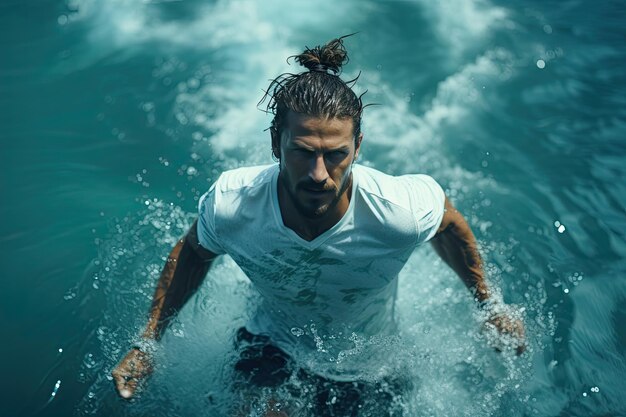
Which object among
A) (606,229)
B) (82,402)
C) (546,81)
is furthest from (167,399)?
(546,81)

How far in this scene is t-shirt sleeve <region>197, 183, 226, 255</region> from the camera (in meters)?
2.97

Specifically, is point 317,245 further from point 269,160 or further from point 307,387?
point 269,160

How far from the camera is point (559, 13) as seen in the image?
6.74m

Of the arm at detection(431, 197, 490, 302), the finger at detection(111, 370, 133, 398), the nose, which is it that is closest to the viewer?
the nose

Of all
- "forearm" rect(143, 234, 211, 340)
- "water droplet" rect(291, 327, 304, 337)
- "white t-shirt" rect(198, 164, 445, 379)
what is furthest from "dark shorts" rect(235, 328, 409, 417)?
"forearm" rect(143, 234, 211, 340)

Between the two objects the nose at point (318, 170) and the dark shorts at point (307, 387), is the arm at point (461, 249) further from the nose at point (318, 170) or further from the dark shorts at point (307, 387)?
the nose at point (318, 170)

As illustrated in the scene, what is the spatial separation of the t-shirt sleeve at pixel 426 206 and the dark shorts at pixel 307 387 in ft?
2.99

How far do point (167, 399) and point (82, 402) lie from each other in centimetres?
47

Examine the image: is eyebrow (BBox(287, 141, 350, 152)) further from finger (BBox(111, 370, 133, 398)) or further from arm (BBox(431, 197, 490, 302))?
finger (BBox(111, 370, 133, 398))

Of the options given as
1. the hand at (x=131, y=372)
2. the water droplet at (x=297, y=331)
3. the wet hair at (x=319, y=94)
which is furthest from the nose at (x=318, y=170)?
the hand at (x=131, y=372)

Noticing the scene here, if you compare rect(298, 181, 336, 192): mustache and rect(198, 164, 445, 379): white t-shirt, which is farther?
rect(198, 164, 445, 379): white t-shirt

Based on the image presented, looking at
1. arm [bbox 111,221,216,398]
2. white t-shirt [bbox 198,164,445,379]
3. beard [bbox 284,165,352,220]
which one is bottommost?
arm [bbox 111,221,216,398]

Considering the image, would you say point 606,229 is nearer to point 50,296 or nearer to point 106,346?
point 106,346

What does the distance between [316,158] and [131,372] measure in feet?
4.53
